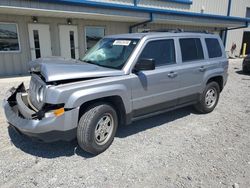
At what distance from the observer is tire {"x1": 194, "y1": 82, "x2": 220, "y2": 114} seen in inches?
202

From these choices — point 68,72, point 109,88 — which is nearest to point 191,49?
point 109,88

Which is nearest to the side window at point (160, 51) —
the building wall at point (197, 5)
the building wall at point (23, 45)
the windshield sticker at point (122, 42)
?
the windshield sticker at point (122, 42)

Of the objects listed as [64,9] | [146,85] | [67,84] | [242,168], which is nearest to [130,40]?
[146,85]

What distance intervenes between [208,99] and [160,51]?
213cm

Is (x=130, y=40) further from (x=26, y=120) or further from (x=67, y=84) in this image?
(x=26, y=120)

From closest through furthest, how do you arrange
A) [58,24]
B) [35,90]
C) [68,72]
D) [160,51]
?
[68,72]
[35,90]
[160,51]
[58,24]

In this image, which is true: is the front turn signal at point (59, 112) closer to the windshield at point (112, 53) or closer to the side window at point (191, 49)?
the windshield at point (112, 53)

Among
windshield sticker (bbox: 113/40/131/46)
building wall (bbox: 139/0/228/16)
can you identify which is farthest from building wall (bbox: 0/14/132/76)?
windshield sticker (bbox: 113/40/131/46)

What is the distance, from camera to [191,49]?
468cm

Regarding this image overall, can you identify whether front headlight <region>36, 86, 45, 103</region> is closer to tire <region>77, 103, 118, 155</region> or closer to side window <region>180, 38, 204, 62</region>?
tire <region>77, 103, 118, 155</region>

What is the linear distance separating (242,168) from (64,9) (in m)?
8.73

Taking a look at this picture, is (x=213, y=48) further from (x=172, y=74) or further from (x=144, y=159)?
(x=144, y=159)

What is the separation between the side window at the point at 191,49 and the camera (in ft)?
14.7

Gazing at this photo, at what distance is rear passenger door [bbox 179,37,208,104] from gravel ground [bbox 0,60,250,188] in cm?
70
